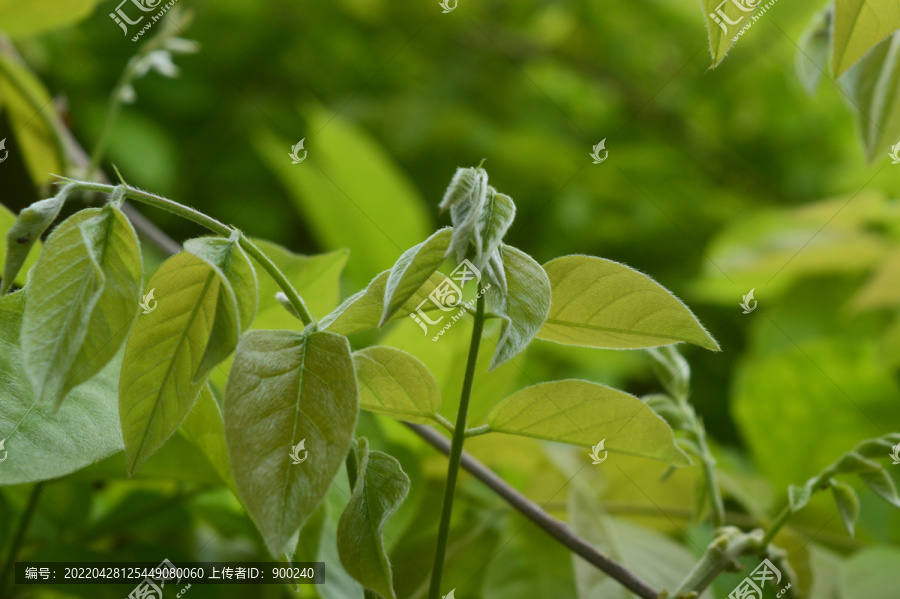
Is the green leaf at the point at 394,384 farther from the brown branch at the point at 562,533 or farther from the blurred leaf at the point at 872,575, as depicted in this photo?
the blurred leaf at the point at 872,575

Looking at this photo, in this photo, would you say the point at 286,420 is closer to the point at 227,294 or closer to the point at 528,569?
the point at 227,294

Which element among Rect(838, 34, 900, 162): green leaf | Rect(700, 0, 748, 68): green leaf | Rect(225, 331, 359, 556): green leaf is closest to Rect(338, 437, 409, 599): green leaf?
Rect(225, 331, 359, 556): green leaf

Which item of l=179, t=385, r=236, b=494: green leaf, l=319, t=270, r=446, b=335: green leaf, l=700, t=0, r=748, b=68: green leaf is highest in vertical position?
l=700, t=0, r=748, b=68: green leaf

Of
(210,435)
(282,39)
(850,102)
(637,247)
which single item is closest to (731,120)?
(637,247)

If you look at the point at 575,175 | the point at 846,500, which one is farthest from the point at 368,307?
the point at 575,175

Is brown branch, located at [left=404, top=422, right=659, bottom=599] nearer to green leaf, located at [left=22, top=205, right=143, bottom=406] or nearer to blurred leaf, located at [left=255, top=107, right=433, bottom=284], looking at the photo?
green leaf, located at [left=22, top=205, right=143, bottom=406]

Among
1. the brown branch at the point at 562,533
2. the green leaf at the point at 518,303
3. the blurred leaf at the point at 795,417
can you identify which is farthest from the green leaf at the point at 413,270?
the blurred leaf at the point at 795,417

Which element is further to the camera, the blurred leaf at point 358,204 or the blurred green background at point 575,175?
the blurred leaf at point 358,204

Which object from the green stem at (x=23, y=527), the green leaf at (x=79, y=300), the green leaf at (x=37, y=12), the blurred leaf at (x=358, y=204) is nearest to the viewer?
the green leaf at (x=79, y=300)
